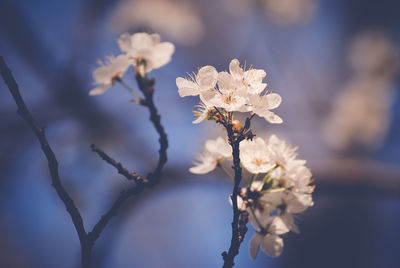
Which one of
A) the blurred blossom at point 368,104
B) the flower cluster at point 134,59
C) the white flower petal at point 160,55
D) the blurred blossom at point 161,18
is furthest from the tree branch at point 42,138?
the blurred blossom at point 368,104

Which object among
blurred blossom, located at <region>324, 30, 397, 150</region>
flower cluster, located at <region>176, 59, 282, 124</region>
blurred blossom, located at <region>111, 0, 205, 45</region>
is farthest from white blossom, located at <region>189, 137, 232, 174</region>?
blurred blossom, located at <region>324, 30, 397, 150</region>

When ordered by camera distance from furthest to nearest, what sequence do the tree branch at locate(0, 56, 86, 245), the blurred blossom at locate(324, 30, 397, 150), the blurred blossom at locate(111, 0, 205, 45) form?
the blurred blossom at locate(324, 30, 397, 150) → the blurred blossom at locate(111, 0, 205, 45) → the tree branch at locate(0, 56, 86, 245)

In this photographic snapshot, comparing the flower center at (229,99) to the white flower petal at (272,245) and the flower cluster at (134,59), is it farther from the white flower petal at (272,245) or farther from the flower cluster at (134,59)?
the white flower petal at (272,245)

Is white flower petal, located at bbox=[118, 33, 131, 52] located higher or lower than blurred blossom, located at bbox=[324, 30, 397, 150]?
lower

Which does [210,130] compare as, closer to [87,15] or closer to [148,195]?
[148,195]

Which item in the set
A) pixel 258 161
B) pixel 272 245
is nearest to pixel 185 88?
pixel 258 161

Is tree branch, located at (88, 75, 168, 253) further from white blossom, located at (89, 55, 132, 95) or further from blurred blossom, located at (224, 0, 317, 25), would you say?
blurred blossom, located at (224, 0, 317, 25)
